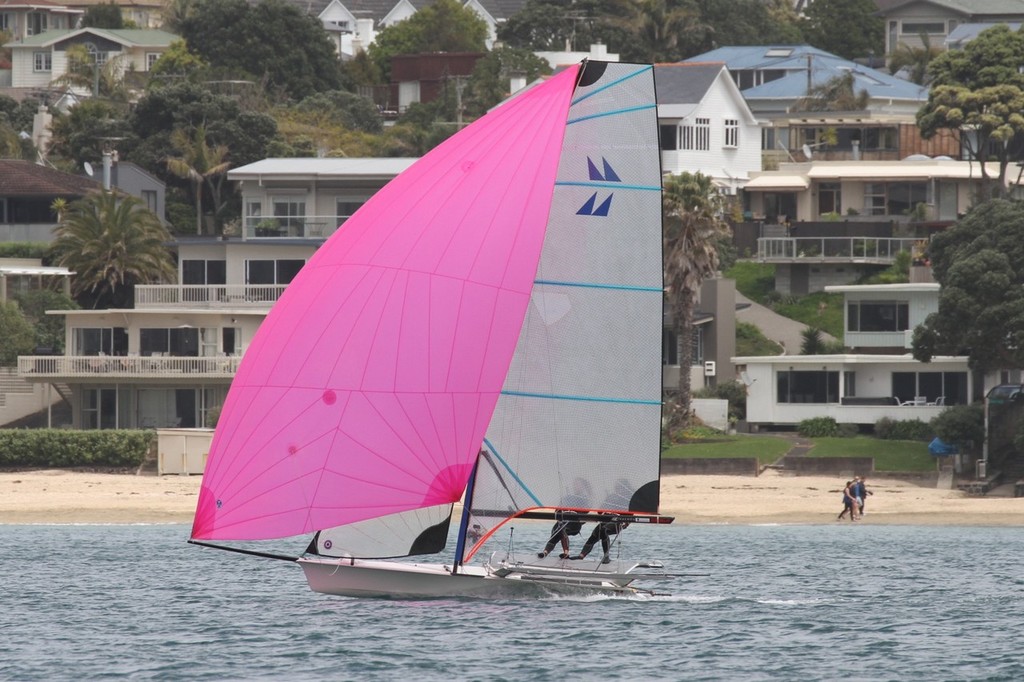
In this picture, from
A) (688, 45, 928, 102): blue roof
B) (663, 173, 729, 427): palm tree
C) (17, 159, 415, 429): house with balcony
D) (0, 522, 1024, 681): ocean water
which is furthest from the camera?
(688, 45, 928, 102): blue roof

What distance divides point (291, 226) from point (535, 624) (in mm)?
36627

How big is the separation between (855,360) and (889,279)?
38.2ft

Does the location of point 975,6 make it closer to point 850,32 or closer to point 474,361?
point 850,32

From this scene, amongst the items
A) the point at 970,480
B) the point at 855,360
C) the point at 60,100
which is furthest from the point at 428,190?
the point at 60,100

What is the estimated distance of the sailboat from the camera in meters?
26.6

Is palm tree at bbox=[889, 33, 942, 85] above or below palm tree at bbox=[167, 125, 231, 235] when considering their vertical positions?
above

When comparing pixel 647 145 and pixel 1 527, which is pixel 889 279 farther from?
pixel 647 145

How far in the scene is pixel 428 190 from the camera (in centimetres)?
2714

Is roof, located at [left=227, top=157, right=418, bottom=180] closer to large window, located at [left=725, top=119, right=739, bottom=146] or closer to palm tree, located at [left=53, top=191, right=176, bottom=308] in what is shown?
palm tree, located at [left=53, top=191, right=176, bottom=308]

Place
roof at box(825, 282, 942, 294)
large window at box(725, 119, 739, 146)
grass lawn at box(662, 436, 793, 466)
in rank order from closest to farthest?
grass lawn at box(662, 436, 793, 466) → roof at box(825, 282, 942, 294) → large window at box(725, 119, 739, 146)

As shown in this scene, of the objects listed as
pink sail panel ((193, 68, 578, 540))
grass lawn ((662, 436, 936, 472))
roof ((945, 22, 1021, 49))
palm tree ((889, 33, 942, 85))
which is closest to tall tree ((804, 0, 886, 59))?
palm tree ((889, 33, 942, 85))

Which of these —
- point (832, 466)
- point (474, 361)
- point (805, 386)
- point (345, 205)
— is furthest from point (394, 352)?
point (345, 205)

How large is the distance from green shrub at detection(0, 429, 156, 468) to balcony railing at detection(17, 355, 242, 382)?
4.46 meters

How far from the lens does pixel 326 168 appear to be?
65500 mm
